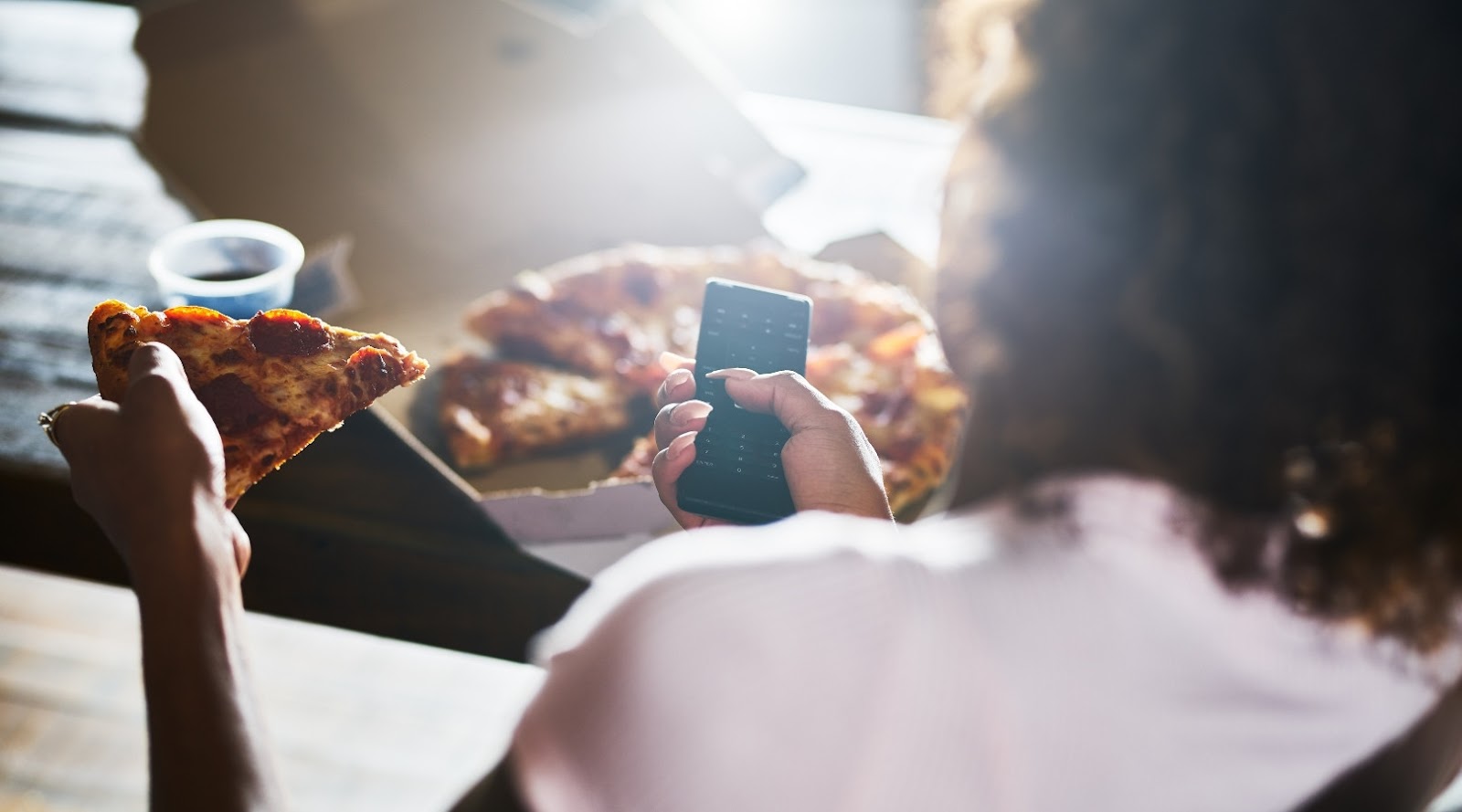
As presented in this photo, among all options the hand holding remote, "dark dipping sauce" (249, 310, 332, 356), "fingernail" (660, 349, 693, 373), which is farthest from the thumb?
"dark dipping sauce" (249, 310, 332, 356)

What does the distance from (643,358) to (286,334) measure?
63 cm

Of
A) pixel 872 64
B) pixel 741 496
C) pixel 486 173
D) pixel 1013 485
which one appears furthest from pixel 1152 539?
pixel 872 64

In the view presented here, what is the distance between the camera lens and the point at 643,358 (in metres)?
1.59

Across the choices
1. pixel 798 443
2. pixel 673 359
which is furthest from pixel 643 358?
pixel 798 443

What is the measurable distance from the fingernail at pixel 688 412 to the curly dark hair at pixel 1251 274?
0.44 m

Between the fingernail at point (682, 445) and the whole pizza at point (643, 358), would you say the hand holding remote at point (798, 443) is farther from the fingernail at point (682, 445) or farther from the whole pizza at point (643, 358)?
the whole pizza at point (643, 358)

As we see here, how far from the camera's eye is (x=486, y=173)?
1875 mm

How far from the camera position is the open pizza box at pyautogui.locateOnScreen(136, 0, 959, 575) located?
1712mm

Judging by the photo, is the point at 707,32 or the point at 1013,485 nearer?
the point at 1013,485

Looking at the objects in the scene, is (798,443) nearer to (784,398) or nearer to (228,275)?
(784,398)

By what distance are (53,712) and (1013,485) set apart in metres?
1.89

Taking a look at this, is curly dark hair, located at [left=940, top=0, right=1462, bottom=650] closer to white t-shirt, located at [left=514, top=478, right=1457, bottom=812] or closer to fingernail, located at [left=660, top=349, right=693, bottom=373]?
white t-shirt, located at [left=514, top=478, right=1457, bottom=812]

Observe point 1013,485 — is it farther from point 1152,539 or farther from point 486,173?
point 486,173

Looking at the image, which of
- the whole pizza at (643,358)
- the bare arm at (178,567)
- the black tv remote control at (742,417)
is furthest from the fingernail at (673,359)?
the bare arm at (178,567)
